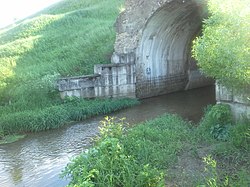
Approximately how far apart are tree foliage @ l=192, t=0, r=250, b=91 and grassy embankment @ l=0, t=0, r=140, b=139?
8268 mm

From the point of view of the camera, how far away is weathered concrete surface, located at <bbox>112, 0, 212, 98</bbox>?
56.1ft

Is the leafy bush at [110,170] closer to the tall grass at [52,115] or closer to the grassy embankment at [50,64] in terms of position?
the tall grass at [52,115]

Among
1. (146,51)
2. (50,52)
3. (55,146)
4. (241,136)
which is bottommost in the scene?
(55,146)

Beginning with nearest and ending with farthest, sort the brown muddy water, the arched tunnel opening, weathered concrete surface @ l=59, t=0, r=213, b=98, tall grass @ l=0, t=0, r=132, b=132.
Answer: the brown muddy water, tall grass @ l=0, t=0, r=132, b=132, weathered concrete surface @ l=59, t=0, r=213, b=98, the arched tunnel opening

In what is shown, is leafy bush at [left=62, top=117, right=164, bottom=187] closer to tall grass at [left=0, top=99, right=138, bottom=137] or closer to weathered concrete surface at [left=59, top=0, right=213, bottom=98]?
tall grass at [left=0, top=99, right=138, bottom=137]

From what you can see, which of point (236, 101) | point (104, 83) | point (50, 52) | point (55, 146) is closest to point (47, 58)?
point (50, 52)

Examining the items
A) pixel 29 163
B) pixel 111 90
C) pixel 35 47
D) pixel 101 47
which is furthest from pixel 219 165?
pixel 35 47

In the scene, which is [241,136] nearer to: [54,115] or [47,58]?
[54,115]

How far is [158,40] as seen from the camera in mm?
19062

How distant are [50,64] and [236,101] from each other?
1242 centimetres

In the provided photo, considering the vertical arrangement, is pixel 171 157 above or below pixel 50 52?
below

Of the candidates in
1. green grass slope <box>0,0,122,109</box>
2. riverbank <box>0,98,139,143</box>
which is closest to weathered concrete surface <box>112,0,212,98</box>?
green grass slope <box>0,0,122,109</box>

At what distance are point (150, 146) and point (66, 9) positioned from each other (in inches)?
1215

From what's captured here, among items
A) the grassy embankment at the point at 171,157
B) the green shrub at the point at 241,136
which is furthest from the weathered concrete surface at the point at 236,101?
the green shrub at the point at 241,136
